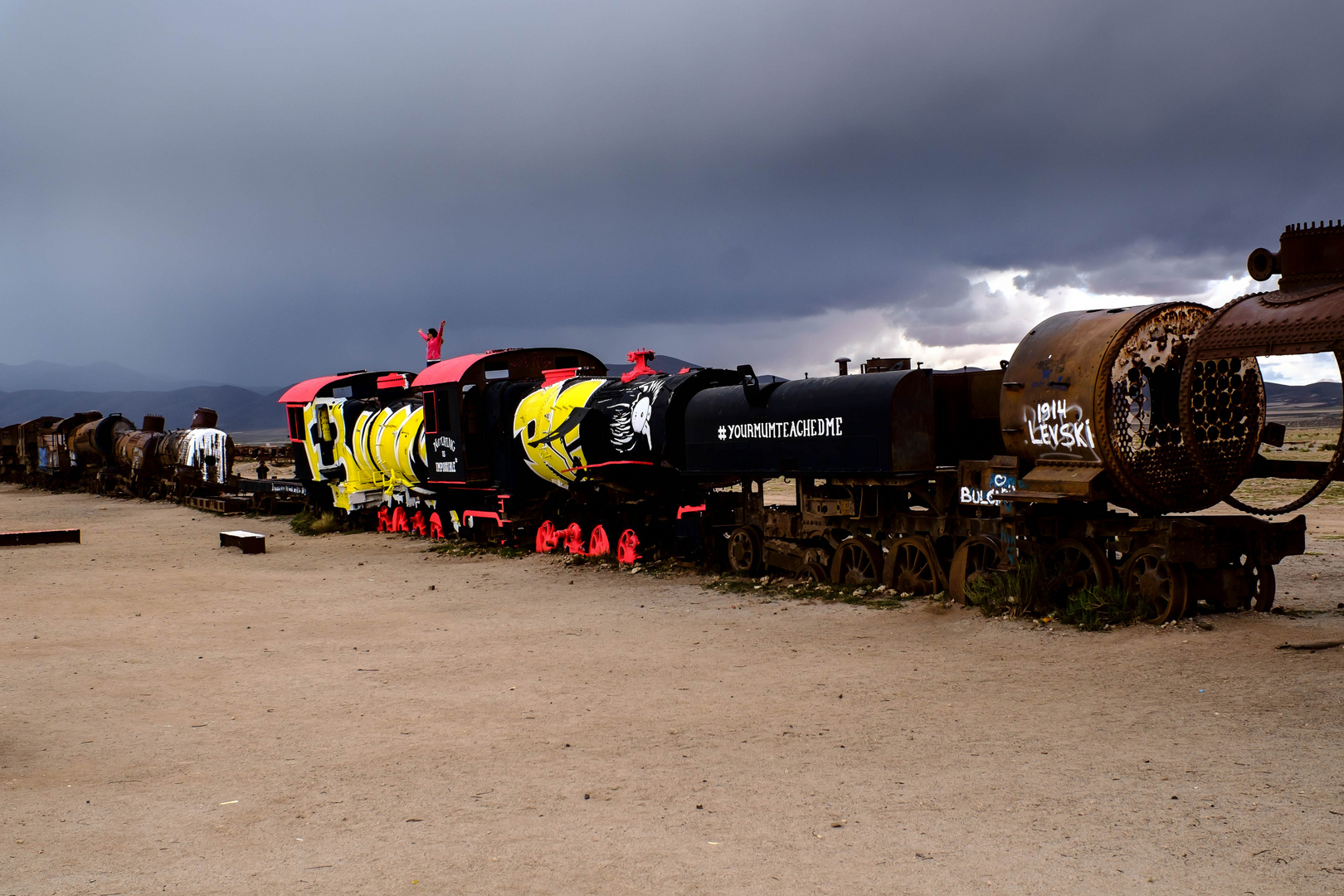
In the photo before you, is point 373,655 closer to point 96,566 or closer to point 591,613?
point 591,613

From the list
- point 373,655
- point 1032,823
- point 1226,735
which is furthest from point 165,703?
point 1226,735

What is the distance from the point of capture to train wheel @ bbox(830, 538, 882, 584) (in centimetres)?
1334

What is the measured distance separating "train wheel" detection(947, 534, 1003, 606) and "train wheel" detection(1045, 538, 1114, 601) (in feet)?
2.34

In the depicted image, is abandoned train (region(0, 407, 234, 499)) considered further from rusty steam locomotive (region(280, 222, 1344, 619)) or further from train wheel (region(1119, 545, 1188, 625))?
train wheel (region(1119, 545, 1188, 625))

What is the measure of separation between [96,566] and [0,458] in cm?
4312

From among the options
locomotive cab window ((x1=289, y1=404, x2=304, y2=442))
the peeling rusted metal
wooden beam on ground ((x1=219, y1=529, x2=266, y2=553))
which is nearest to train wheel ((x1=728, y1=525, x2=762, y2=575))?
the peeling rusted metal

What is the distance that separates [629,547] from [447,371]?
5.92 metres

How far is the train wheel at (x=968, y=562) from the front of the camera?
11.9 metres

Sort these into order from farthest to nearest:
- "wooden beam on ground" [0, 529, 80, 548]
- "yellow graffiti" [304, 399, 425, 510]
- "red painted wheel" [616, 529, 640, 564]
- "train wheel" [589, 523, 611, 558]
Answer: "yellow graffiti" [304, 399, 425, 510]
"wooden beam on ground" [0, 529, 80, 548]
"train wheel" [589, 523, 611, 558]
"red painted wheel" [616, 529, 640, 564]

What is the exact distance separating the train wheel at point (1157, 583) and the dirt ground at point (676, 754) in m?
0.33

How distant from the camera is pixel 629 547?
1716 cm

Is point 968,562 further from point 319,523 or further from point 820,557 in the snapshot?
point 319,523

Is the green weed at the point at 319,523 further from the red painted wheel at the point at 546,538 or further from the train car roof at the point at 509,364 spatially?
the red painted wheel at the point at 546,538

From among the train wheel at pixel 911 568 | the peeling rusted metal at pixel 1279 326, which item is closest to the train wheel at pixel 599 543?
the train wheel at pixel 911 568
